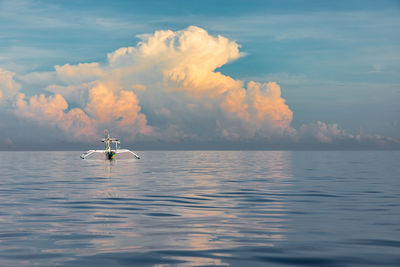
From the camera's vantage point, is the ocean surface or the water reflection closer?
the ocean surface

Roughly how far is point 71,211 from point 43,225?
230 inches

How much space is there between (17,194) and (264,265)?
104 ft

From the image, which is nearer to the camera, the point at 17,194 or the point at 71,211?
the point at 71,211

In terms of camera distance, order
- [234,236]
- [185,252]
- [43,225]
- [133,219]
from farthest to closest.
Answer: [133,219], [43,225], [234,236], [185,252]

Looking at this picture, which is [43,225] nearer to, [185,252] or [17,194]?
[185,252]

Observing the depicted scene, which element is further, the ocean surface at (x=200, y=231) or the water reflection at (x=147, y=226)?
the water reflection at (x=147, y=226)

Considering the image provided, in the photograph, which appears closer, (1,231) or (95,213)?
(1,231)

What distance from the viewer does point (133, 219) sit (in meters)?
26.8

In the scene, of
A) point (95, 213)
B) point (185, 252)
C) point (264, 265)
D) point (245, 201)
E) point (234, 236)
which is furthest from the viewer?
point (245, 201)

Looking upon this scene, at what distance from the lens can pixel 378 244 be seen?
64.8ft

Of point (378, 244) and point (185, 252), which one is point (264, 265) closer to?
point (185, 252)

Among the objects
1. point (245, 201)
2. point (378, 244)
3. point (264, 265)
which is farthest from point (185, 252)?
point (245, 201)

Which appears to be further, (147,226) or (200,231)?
(147,226)

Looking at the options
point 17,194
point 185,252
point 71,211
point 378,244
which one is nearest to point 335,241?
point 378,244
